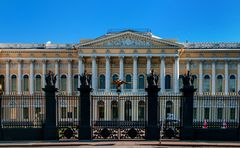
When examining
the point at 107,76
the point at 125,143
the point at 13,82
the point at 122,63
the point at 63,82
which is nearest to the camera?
the point at 125,143

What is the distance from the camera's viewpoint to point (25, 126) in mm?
15742

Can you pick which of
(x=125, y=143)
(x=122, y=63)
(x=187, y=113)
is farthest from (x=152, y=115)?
(x=122, y=63)

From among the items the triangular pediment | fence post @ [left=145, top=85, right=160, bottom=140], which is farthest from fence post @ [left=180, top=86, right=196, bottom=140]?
the triangular pediment

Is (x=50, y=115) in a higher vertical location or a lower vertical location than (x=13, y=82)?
lower

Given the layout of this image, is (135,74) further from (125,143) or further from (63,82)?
(125,143)

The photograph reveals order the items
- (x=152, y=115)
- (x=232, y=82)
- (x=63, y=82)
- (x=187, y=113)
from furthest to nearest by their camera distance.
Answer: (x=63, y=82), (x=232, y=82), (x=152, y=115), (x=187, y=113)

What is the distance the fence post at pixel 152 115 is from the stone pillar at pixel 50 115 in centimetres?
448

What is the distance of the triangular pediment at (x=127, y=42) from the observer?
145 feet

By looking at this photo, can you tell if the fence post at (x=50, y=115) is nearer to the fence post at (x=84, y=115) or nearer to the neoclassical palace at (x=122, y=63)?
the fence post at (x=84, y=115)

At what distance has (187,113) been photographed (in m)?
15.4

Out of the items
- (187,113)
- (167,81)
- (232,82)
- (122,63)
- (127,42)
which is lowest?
(187,113)

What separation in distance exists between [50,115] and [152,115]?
16.2 feet

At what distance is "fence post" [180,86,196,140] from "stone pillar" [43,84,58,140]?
6.14 metres

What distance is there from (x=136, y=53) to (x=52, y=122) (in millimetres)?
30174
